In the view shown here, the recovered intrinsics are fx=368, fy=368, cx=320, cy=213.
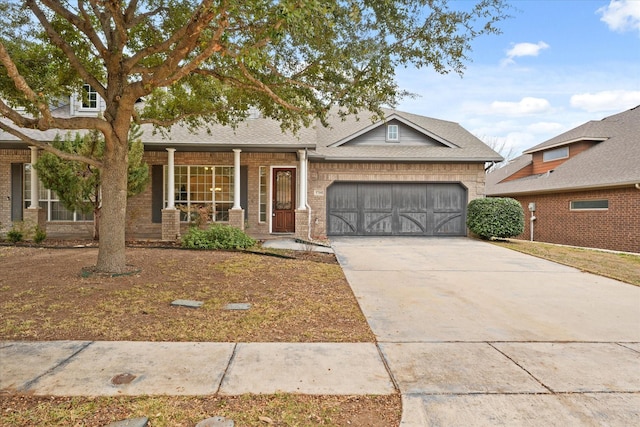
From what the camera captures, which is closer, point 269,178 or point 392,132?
point 269,178

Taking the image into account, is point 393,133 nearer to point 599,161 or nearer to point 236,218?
point 236,218

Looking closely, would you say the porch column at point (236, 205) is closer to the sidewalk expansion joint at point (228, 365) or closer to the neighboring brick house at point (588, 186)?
the sidewalk expansion joint at point (228, 365)

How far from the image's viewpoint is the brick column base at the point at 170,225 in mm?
11258

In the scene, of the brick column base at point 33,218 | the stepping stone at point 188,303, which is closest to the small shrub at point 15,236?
the brick column base at point 33,218

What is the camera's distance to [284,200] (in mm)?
12961

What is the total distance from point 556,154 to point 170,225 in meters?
18.5

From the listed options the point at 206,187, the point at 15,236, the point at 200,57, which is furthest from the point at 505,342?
the point at 15,236

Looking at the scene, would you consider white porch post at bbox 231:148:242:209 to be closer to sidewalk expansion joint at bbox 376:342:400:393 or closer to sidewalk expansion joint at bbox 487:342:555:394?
sidewalk expansion joint at bbox 376:342:400:393

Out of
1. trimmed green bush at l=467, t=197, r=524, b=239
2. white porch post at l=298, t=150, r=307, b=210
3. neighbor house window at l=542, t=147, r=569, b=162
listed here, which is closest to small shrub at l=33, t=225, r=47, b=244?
white porch post at l=298, t=150, r=307, b=210

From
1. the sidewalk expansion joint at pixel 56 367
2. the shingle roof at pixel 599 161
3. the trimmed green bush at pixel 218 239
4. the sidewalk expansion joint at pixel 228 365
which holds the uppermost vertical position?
the shingle roof at pixel 599 161

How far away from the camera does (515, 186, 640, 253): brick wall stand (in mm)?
12938

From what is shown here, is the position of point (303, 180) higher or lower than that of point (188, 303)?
higher

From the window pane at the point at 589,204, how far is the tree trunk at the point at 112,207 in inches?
634

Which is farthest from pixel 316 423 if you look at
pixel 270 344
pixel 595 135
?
pixel 595 135
